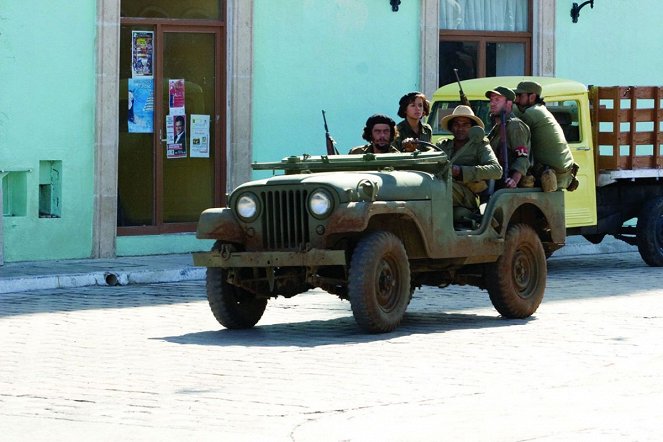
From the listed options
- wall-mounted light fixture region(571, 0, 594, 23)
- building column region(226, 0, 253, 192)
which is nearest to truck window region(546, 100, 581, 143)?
building column region(226, 0, 253, 192)

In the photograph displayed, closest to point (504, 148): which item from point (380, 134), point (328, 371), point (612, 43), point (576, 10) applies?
point (380, 134)

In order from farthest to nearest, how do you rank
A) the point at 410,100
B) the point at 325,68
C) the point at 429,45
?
the point at 429,45, the point at 325,68, the point at 410,100

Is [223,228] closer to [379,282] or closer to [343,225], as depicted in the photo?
[343,225]

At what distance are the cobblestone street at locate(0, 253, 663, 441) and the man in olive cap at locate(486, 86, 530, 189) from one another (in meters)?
1.11

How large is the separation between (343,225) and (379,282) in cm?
52

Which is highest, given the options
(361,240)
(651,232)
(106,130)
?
(106,130)

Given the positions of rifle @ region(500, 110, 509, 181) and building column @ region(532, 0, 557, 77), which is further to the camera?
building column @ region(532, 0, 557, 77)

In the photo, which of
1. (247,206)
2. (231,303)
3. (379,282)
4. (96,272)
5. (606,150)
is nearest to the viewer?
(379,282)

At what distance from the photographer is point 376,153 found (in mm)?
12664

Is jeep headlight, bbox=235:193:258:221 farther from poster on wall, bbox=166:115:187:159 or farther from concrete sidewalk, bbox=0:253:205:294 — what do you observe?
poster on wall, bbox=166:115:187:159

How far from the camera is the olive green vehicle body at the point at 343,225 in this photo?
1123 cm

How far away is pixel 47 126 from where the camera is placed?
55.9ft

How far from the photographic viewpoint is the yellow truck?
16.8m

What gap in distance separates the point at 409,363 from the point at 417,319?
101 inches
